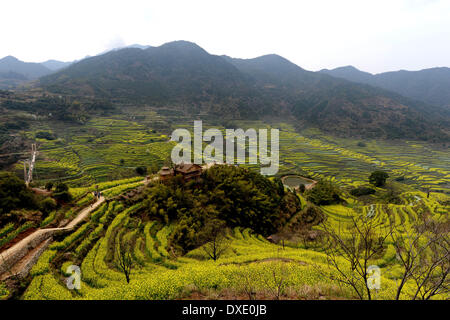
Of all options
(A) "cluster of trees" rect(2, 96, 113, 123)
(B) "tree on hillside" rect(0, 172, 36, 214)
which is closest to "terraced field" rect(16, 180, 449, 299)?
(B) "tree on hillside" rect(0, 172, 36, 214)

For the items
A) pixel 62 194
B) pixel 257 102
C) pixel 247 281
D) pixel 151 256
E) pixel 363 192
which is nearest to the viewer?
pixel 247 281

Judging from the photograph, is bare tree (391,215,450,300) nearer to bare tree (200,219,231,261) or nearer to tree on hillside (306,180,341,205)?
bare tree (200,219,231,261)

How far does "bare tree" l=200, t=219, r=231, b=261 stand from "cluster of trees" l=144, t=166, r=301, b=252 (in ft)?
0.90

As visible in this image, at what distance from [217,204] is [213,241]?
299 inches

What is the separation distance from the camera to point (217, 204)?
25047mm

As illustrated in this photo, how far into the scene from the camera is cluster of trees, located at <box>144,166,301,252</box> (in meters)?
20.1

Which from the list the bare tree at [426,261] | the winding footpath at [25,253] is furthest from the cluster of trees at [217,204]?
the bare tree at [426,261]

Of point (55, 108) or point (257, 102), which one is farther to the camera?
point (257, 102)

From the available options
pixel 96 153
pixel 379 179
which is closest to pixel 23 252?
pixel 96 153

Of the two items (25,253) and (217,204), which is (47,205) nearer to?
(25,253)

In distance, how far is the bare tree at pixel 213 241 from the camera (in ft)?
55.7

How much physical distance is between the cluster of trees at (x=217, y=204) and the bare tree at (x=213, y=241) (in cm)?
27
